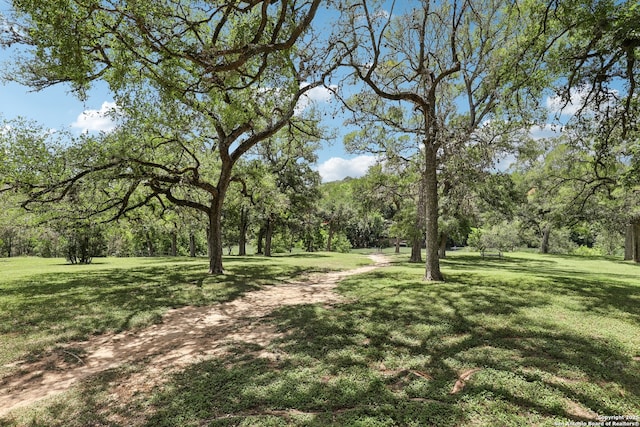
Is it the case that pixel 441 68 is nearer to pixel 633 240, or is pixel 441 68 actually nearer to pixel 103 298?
pixel 103 298

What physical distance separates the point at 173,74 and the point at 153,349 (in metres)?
6.33

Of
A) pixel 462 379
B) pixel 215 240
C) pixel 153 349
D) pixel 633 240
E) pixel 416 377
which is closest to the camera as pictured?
pixel 462 379

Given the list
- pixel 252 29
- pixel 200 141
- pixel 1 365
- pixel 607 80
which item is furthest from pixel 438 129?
pixel 1 365

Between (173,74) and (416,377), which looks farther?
(173,74)

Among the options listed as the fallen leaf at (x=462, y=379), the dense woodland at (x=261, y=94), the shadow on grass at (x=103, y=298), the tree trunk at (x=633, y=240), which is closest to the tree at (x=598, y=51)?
the dense woodland at (x=261, y=94)

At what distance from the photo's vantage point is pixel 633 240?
1021 inches

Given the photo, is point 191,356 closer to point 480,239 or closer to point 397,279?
point 397,279

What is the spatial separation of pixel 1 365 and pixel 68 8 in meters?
5.93

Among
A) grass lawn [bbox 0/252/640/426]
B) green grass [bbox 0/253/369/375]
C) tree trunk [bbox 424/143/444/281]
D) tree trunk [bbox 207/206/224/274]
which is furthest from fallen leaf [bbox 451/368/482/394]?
tree trunk [bbox 207/206/224/274]

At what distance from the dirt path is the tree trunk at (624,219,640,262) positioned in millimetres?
28996

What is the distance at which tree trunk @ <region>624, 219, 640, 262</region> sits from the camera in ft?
82.0

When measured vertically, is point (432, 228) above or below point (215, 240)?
above

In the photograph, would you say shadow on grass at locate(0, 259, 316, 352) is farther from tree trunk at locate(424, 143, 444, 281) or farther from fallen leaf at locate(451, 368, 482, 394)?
fallen leaf at locate(451, 368, 482, 394)

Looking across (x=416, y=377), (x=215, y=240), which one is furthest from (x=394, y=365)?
(x=215, y=240)
